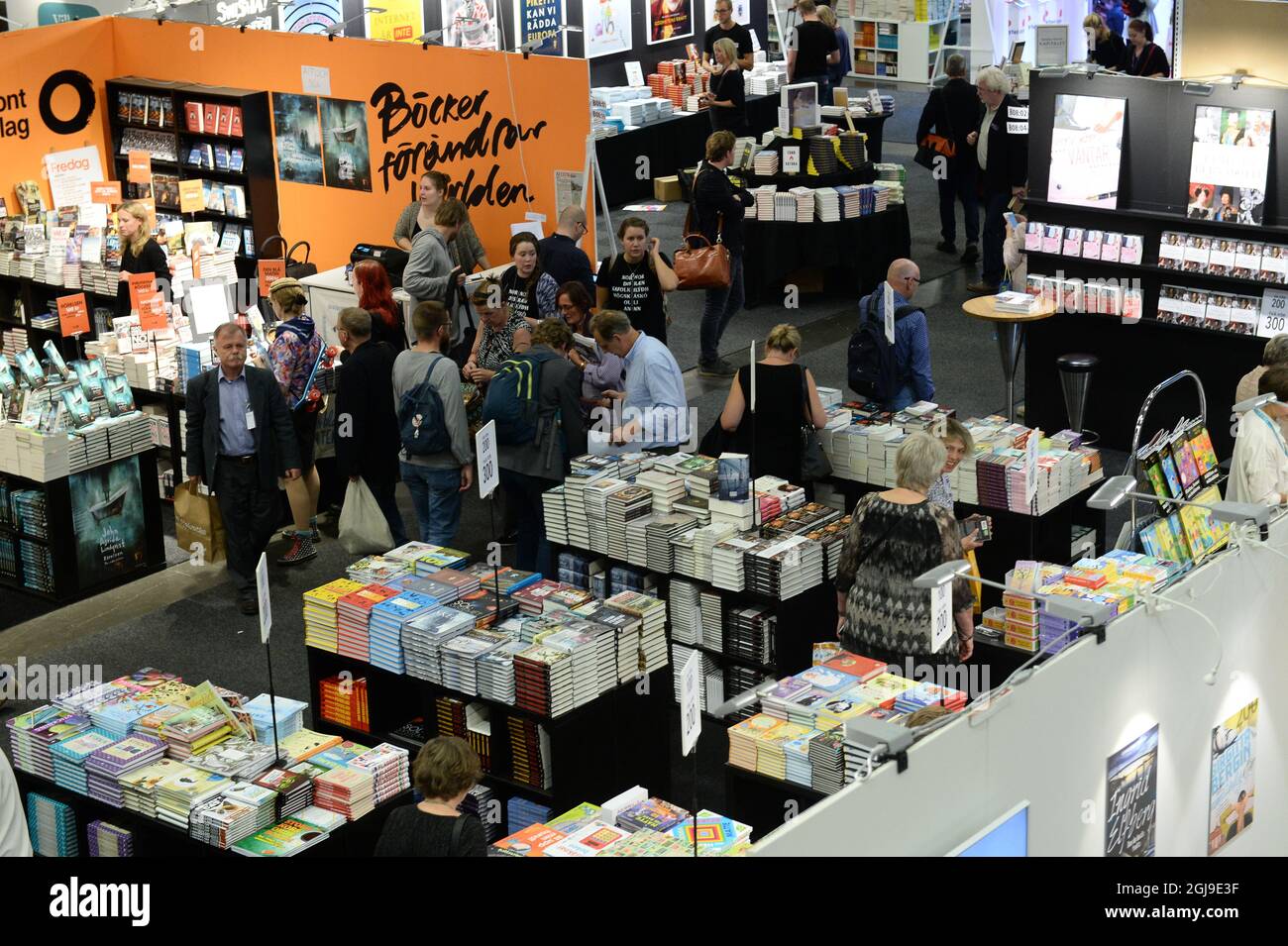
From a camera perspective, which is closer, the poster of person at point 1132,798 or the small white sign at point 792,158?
the poster of person at point 1132,798

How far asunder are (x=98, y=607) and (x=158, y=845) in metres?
3.44

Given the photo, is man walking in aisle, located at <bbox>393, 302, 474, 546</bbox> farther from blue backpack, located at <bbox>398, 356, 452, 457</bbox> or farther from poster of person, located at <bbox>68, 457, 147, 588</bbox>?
poster of person, located at <bbox>68, 457, 147, 588</bbox>

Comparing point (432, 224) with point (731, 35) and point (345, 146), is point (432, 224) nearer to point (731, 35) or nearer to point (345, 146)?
point (345, 146)

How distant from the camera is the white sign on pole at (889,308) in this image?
344 inches

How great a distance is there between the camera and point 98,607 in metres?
8.80

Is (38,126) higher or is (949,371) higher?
(38,126)

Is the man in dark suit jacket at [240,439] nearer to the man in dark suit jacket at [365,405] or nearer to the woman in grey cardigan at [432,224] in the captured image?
the man in dark suit jacket at [365,405]

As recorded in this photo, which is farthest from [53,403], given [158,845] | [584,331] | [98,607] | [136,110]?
[136,110]

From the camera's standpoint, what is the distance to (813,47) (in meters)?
17.2

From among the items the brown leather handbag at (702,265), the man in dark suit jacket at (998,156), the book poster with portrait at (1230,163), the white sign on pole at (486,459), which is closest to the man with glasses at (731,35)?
the man in dark suit jacket at (998,156)

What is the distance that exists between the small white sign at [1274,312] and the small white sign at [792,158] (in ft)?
16.3

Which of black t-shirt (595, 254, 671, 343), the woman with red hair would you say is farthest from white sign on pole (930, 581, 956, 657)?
black t-shirt (595, 254, 671, 343)

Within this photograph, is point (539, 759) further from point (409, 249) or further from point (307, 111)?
point (307, 111)

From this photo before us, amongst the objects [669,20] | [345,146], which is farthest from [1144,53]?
[669,20]
